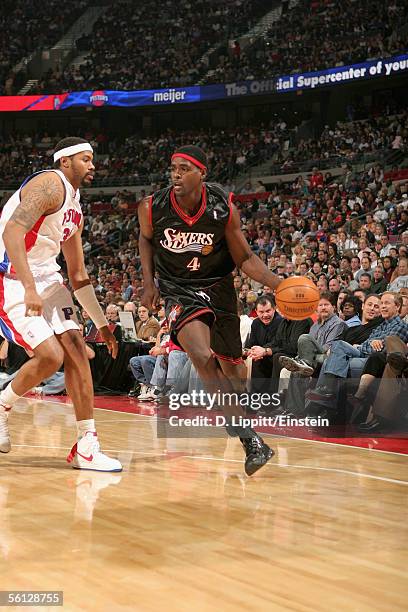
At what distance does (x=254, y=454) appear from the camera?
4.82 meters

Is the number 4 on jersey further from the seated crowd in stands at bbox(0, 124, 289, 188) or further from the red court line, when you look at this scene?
the seated crowd in stands at bbox(0, 124, 289, 188)

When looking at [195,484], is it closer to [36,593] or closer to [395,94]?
[36,593]

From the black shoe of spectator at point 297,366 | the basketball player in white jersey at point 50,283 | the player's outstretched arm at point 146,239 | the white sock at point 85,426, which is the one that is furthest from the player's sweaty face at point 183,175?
the black shoe of spectator at point 297,366

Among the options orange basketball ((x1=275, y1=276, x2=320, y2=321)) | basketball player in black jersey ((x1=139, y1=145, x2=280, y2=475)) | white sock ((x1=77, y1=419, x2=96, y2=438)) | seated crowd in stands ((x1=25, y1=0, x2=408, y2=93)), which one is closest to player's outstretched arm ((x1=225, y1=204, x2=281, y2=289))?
basketball player in black jersey ((x1=139, y1=145, x2=280, y2=475))

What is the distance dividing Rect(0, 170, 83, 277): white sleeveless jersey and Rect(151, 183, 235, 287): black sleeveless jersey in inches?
22.3

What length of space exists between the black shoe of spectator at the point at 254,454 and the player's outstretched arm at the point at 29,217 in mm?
1539

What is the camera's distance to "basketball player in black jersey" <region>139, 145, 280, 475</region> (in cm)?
495

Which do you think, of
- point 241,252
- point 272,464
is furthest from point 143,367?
point 241,252

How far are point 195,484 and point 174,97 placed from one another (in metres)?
24.5

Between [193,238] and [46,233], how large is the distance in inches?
36.7

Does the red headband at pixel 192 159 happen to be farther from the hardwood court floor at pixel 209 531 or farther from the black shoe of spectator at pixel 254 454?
the hardwood court floor at pixel 209 531

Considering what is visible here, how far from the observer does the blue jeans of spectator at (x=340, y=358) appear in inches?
286

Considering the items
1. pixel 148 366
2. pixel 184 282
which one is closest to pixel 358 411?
pixel 184 282

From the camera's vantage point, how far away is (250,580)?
8.84ft
